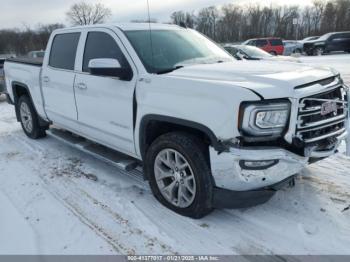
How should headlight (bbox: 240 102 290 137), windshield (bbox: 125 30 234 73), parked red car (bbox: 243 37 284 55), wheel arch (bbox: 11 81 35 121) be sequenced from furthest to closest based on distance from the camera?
parked red car (bbox: 243 37 284 55) < wheel arch (bbox: 11 81 35 121) < windshield (bbox: 125 30 234 73) < headlight (bbox: 240 102 290 137)

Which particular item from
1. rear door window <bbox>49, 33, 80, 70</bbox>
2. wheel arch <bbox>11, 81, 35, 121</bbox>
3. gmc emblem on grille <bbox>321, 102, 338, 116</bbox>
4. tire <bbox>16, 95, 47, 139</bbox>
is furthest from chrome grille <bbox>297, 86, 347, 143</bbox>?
wheel arch <bbox>11, 81, 35, 121</bbox>

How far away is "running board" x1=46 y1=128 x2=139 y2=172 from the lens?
4020 mm

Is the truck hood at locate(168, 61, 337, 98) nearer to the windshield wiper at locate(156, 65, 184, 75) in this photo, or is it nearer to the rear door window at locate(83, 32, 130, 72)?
the windshield wiper at locate(156, 65, 184, 75)

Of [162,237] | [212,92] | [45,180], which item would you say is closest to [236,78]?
[212,92]

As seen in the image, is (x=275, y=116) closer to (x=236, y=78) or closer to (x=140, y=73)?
(x=236, y=78)

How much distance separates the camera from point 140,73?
3488mm

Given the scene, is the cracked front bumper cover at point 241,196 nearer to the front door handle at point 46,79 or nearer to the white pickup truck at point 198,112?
the white pickup truck at point 198,112

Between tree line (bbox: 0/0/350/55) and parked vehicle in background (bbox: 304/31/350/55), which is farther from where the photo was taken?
Answer: tree line (bbox: 0/0/350/55)

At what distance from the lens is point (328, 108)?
3.06 metres

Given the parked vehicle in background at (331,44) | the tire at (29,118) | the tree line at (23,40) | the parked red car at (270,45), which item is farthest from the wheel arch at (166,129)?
the tree line at (23,40)

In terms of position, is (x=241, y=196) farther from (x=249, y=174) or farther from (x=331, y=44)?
(x=331, y=44)

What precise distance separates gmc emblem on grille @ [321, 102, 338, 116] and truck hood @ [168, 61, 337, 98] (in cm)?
25

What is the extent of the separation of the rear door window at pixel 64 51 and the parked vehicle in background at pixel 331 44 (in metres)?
27.6

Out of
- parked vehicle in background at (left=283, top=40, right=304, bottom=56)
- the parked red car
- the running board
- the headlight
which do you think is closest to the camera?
the headlight
